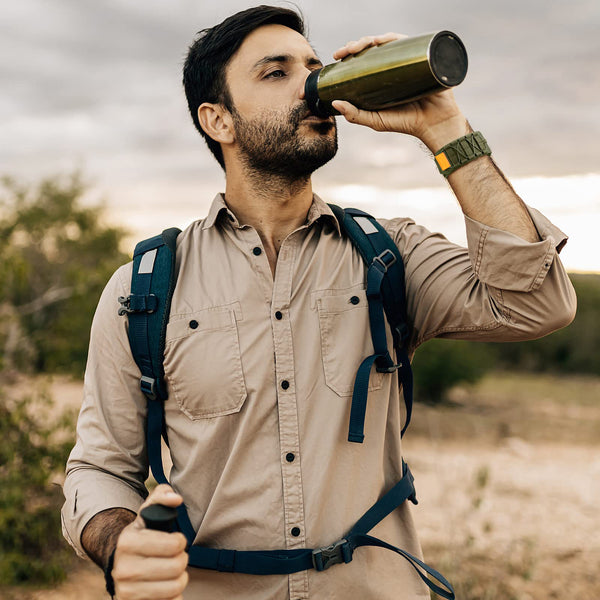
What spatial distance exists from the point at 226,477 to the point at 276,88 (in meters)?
1.51

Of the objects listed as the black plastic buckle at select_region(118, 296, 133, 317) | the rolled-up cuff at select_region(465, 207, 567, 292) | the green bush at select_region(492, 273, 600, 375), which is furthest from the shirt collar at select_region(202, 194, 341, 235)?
the green bush at select_region(492, 273, 600, 375)

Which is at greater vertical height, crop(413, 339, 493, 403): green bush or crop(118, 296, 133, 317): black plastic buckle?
crop(118, 296, 133, 317): black plastic buckle

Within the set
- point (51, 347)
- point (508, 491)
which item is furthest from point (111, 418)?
point (508, 491)

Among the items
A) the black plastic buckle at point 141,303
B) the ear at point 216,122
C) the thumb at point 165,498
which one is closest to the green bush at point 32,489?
the ear at point 216,122

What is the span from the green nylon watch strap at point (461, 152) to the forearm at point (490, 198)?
0.02 m

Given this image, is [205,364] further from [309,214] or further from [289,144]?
[289,144]

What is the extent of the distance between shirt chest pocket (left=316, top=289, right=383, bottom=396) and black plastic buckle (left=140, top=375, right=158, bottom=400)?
59cm

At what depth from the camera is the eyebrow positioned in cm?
265

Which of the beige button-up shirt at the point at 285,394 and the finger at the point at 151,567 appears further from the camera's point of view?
the beige button-up shirt at the point at 285,394

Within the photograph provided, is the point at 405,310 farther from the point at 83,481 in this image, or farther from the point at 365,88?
the point at 83,481

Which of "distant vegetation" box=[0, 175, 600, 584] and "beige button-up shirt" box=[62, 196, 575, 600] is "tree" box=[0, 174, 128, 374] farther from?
"beige button-up shirt" box=[62, 196, 575, 600]

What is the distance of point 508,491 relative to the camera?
10.4m

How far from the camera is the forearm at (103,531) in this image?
1.97m

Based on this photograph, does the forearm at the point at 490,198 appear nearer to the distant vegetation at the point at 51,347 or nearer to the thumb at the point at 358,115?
the thumb at the point at 358,115
